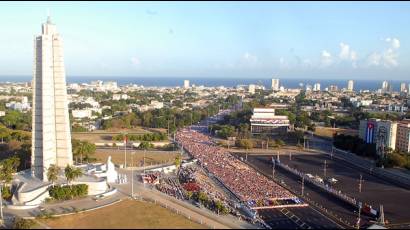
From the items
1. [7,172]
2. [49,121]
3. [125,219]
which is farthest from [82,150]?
[125,219]

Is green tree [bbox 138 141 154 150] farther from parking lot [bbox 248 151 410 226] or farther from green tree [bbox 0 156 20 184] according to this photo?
green tree [bbox 0 156 20 184]

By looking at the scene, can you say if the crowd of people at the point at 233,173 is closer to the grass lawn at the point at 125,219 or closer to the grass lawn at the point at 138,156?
the grass lawn at the point at 138,156

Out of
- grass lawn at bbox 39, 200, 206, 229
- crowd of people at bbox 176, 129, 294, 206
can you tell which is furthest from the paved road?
crowd of people at bbox 176, 129, 294, 206

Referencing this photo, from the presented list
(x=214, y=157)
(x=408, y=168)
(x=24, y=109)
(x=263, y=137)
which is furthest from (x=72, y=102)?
(x=408, y=168)

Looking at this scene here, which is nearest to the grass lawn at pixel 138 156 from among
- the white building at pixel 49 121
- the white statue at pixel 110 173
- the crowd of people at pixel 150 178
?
the crowd of people at pixel 150 178

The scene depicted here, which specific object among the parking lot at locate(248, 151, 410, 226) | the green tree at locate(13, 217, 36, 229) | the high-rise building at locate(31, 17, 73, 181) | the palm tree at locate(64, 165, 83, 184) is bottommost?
the parking lot at locate(248, 151, 410, 226)
